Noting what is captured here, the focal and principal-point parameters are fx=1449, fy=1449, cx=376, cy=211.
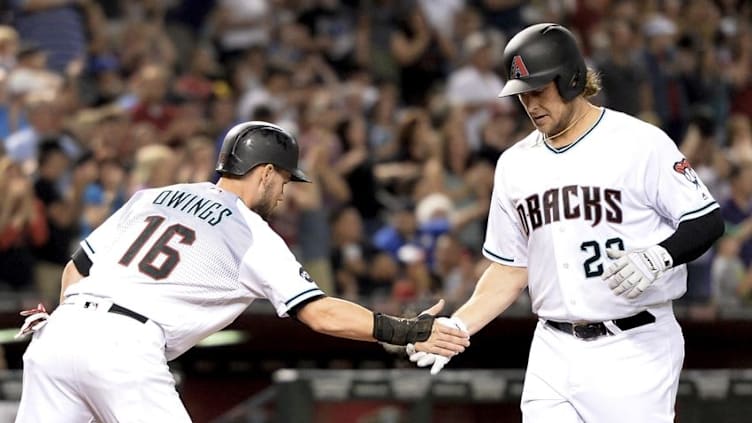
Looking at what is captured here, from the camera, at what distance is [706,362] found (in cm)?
1099

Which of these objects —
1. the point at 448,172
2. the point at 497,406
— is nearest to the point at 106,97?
the point at 448,172

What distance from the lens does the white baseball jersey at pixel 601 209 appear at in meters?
5.90

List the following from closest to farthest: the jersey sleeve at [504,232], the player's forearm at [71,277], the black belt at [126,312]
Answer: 1. the black belt at [126,312]
2. the player's forearm at [71,277]
3. the jersey sleeve at [504,232]

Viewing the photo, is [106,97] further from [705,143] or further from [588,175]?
[588,175]

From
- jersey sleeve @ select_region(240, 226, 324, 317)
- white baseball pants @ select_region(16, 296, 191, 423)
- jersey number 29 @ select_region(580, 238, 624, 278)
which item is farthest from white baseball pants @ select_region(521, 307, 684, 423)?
white baseball pants @ select_region(16, 296, 191, 423)

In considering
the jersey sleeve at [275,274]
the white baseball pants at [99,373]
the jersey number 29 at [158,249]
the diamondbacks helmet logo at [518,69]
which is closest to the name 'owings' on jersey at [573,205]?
the diamondbacks helmet logo at [518,69]

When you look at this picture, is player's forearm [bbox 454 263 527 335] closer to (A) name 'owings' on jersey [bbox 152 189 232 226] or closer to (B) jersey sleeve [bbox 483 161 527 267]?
(B) jersey sleeve [bbox 483 161 527 267]

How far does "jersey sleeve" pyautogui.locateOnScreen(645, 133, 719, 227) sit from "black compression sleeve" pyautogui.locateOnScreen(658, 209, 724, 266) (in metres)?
0.03

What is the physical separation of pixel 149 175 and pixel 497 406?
3342mm

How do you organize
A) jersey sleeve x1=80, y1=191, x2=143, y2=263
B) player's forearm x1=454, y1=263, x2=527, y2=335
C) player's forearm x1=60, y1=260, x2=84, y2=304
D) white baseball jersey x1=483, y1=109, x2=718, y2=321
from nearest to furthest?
white baseball jersey x1=483, y1=109, x2=718, y2=321, jersey sleeve x1=80, y1=191, x2=143, y2=263, player's forearm x1=60, y1=260, x2=84, y2=304, player's forearm x1=454, y1=263, x2=527, y2=335

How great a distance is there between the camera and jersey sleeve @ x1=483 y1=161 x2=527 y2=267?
6.31m

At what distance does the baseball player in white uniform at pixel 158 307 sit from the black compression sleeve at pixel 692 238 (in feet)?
3.55

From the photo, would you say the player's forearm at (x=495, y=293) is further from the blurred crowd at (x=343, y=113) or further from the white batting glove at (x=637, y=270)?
the blurred crowd at (x=343, y=113)

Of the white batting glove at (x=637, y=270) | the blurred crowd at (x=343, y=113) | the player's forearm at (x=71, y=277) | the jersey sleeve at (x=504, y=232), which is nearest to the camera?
the white batting glove at (x=637, y=270)
